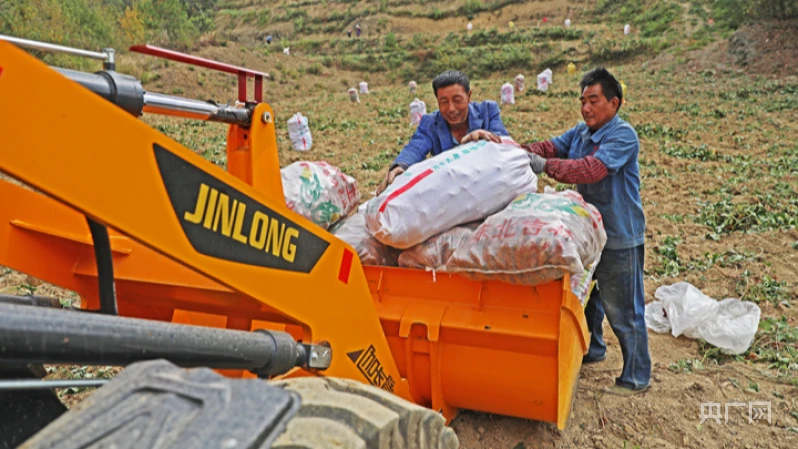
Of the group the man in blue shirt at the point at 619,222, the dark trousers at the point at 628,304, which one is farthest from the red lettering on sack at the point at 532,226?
the dark trousers at the point at 628,304

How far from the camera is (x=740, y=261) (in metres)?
5.34

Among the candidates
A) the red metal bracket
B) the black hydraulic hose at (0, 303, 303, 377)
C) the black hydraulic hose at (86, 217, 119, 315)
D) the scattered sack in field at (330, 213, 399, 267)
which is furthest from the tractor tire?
the scattered sack in field at (330, 213, 399, 267)

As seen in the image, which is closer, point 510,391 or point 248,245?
point 248,245

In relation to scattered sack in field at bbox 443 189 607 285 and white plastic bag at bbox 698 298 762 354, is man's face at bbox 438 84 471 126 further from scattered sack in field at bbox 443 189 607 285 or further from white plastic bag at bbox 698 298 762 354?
white plastic bag at bbox 698 298 762 354

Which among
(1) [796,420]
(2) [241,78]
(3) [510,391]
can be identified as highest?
(2) [241,78]

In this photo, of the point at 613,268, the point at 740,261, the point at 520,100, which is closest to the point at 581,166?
the point at 613,268

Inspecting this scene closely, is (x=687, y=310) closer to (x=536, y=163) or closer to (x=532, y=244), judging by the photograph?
(x=536, y=163)

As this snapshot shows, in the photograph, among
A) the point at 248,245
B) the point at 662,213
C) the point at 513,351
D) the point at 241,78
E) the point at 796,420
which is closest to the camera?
the point at 248,245

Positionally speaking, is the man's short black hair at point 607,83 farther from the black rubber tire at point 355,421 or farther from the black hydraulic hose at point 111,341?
the black hydraulic hose at point 111,341

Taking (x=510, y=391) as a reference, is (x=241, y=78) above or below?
above

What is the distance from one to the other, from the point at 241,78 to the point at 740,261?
4960mm

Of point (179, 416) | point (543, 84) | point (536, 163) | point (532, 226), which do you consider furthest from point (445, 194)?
point (543, 84)

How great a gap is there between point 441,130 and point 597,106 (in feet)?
3.17

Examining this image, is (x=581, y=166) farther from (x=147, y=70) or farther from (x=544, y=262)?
(x=147, y=70)
